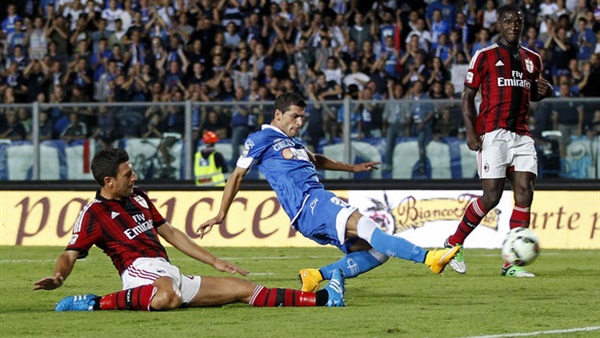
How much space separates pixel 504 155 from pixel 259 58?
33.5ft

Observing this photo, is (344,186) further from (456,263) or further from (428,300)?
(428,300)

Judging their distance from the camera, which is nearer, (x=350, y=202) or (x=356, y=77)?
(x=350, y=202)

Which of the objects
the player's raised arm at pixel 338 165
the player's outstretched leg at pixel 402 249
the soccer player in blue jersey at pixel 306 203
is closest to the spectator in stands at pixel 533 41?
the player's raised arm at pixel 338 165

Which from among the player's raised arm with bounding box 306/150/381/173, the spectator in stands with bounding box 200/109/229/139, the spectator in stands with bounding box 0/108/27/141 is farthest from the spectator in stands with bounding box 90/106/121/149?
the player's raised arm with bounding box 306/150/381/173

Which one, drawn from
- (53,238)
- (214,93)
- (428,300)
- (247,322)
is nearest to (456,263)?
(428,300)

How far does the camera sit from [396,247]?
917 centimetres

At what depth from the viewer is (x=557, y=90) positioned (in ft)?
64.1


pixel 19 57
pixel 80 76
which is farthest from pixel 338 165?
pixel 19 57

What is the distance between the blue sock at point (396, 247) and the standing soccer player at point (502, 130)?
2811 millimetres

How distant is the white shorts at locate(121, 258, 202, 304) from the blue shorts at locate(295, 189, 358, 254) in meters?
1.27

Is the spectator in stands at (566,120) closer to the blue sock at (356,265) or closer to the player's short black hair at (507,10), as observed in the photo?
the player's short black hair at (507,10)

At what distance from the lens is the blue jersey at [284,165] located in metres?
9.77

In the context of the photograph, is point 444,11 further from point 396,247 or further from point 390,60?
point 396,247

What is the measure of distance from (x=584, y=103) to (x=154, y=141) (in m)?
6.23
